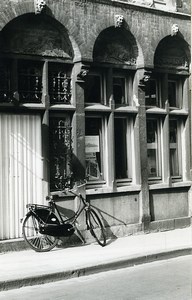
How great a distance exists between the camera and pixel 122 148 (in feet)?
39.0

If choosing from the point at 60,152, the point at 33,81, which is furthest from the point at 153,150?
the point at 33,81

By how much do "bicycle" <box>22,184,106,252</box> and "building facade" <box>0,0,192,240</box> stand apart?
25cm

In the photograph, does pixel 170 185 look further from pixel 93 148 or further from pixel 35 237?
pixel 35 237

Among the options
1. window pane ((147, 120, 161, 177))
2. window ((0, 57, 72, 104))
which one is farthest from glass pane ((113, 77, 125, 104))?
window ((0, 57, 72, 104))

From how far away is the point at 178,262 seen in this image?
9250 millimetres

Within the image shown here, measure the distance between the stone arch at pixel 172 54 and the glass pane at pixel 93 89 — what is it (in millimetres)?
1738

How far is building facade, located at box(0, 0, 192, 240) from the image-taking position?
10.0 m

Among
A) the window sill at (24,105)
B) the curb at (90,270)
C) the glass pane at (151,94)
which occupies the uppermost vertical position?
the glass pane at (151,94)

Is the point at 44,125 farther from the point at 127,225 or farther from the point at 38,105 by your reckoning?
the point at 127,225

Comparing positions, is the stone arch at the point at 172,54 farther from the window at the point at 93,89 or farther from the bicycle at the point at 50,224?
the bicycle at the point at 50,224

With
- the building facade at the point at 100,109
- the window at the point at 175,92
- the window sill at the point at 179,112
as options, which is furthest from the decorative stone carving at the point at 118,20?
the window sill at the point at 179,112

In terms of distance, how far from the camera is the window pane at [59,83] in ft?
35.0

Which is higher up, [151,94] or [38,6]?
[38,6]

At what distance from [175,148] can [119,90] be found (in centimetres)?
223
